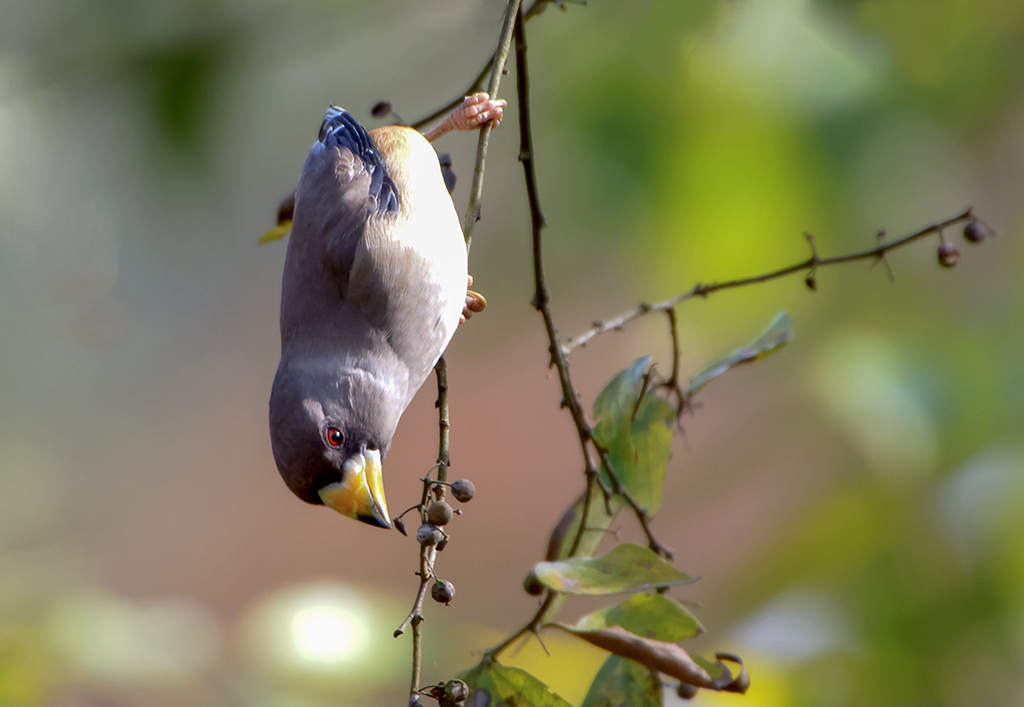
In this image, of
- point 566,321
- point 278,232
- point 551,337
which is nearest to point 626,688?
point 551,337

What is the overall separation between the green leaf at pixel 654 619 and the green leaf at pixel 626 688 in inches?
5.6

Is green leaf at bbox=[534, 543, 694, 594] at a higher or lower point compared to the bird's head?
lower

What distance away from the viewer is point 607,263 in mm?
2561

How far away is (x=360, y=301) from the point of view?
1.17 meters

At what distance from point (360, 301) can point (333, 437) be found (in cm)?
22

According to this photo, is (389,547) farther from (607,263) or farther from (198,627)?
(607,263)

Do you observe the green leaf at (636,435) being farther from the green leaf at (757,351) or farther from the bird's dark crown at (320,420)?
the bird's dark crown at (320,420)

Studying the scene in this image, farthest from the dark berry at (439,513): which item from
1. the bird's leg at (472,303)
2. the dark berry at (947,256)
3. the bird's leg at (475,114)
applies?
the dark berry at (947,256)

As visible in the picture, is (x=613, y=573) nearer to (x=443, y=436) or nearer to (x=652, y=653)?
(x=652, y=653)

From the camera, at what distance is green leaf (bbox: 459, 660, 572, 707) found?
0.90 metres

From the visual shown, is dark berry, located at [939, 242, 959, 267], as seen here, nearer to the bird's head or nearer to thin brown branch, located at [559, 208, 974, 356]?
thin brown branch, located at [559, 208, 974, 356]

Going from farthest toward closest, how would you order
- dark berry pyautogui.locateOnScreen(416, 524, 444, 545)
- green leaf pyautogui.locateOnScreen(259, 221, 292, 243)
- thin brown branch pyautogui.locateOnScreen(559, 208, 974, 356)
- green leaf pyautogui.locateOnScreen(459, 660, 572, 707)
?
1. green leaf pyautogui.locateOnScreen(259, 221, 292, 243)
2. thin brown branch pyautogui.locateOnScreen(559, 208, 974, 356)
3. green leaf pyautogui.locateOnScreen(459, 660, 572, 707)
4. dark berry pyautogui.locateOnScreen(416, 524, 444, 545)

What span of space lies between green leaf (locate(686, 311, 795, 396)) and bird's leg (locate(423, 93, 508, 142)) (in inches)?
17.8

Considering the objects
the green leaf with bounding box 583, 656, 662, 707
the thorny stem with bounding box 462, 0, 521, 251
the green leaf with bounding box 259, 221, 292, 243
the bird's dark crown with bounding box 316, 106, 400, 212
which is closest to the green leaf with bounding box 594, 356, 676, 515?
the green leaf with bounding box 583, 656, 662, 707
